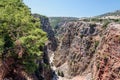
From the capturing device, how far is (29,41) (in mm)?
48500

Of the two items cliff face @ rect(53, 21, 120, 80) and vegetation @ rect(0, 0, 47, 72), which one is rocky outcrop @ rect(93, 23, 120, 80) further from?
vegetation @ rect(0, 0, 47, 72)

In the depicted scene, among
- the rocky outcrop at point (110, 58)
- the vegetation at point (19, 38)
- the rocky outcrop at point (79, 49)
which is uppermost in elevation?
the vegetation at point (19, 38)

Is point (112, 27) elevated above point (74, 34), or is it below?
above

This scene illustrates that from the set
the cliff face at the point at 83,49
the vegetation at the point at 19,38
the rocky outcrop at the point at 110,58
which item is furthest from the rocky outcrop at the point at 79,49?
the vegetation at the point at 19,38

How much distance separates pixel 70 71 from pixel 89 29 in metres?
18.0

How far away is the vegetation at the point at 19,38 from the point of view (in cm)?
4778

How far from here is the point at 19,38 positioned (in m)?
48.3

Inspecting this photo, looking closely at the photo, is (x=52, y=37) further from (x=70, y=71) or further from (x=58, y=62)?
(x=70, y=71)

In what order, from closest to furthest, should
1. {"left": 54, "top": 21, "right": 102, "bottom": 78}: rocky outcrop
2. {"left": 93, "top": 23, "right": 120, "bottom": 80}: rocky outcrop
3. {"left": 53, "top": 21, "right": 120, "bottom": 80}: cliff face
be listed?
{"left": 93, "top": 23, "right": 120, "bottom": 80}: rocky outcrop
{"left": 53, "top": 21, "right": 120, "bottom": 80}: cliff face
{"left": 54, "top": 21, "right": 102, "bottom": 78}: rocky outcrop

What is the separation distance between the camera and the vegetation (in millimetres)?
47781

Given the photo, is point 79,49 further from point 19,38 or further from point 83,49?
point 19,38

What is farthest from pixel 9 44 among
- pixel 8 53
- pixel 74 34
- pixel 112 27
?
pixel 74 34

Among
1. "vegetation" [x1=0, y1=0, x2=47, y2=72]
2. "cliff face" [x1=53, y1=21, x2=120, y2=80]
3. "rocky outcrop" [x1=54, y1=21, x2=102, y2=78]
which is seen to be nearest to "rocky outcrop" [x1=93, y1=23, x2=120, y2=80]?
"cliff face" [x1=53, y1=21, x2=120, y2=80]

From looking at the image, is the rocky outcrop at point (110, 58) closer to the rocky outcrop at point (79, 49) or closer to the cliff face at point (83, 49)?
the cliff face at point (83, 49)
